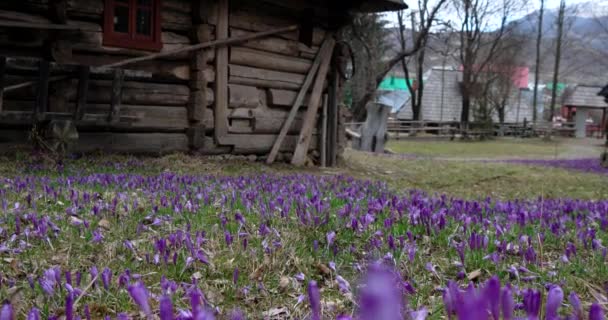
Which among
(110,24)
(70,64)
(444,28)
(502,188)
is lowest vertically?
(502,188)

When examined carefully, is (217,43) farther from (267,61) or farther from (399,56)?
(399,56)

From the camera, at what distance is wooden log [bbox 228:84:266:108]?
11.3m

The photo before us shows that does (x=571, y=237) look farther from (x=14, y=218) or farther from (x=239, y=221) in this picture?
(x=14, y=218)

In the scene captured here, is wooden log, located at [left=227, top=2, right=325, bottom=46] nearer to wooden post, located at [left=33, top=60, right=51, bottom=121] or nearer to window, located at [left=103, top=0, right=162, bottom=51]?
window, located at [left=103, top=0, right=162, bottom=51]

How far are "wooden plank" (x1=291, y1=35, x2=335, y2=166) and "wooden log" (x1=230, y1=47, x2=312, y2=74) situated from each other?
1.22ft

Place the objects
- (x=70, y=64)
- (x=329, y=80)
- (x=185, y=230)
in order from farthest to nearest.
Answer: (x=329, y=80) < (x=70, y=64) < (x=185, y=230)

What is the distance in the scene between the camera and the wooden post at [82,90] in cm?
880

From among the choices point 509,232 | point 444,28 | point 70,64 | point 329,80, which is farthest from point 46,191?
point 444,28

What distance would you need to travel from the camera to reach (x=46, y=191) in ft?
15.7

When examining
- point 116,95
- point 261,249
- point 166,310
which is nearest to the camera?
point 166,310

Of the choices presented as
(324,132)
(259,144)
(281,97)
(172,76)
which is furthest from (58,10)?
(324,132)

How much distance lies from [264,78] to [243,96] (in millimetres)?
739

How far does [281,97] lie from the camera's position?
12.4 m

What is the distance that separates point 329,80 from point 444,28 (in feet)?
103
